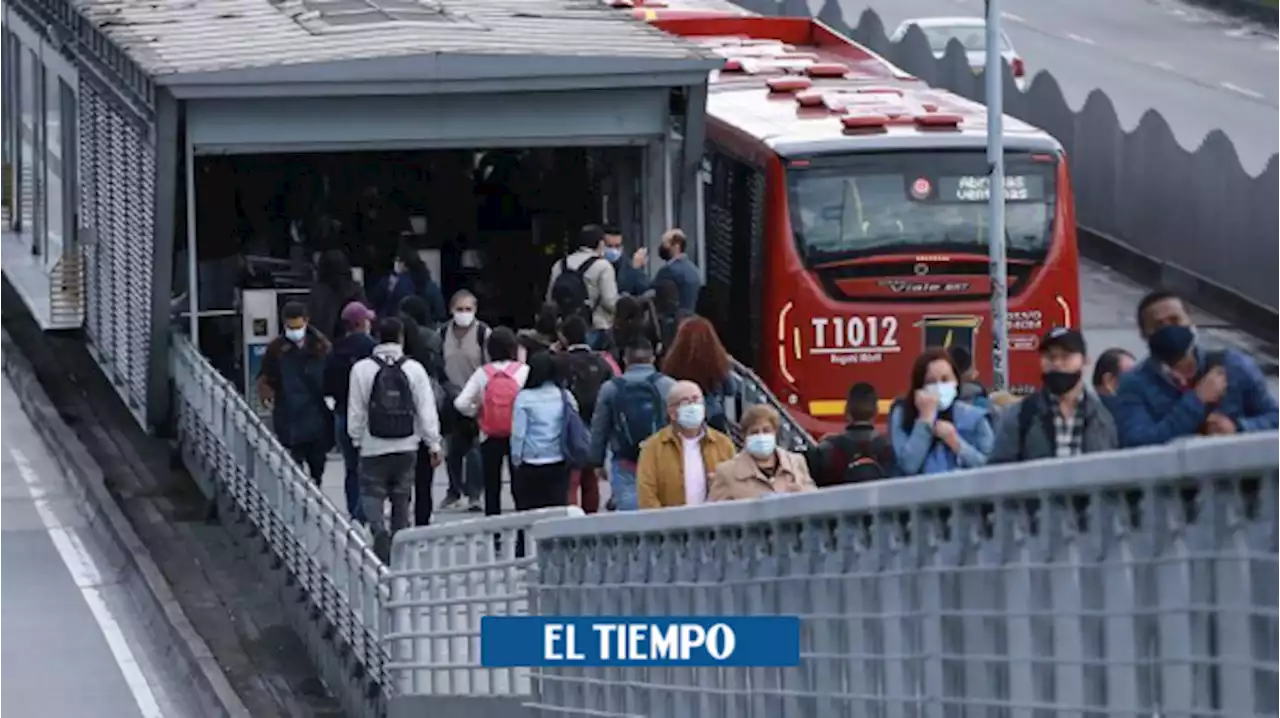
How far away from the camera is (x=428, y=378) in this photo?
17344 mm

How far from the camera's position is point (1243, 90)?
42.3m

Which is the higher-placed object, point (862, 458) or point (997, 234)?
point (862, 458)

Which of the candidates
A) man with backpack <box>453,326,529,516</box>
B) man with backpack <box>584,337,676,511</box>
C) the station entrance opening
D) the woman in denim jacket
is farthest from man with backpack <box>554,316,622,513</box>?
the station entrance opening

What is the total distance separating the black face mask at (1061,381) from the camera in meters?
10.9

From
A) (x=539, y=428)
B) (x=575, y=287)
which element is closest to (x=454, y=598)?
(x=539, y=428)

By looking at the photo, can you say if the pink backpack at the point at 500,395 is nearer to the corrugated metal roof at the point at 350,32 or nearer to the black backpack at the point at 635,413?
the black backpack at the point at 635,413

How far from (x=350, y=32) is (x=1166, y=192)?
38.6 ft

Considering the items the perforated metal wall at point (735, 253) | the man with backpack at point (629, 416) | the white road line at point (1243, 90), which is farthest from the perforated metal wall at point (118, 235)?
the white road line at point (1243, 90)

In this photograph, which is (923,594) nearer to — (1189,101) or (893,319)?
(893,319)

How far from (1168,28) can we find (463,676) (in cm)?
3664

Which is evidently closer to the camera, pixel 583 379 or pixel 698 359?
pixel 698 359

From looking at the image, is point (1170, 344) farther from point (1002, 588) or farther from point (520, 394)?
point (520, 394)

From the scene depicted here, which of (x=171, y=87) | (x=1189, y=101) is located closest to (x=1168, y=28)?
(x=1189, y=101)

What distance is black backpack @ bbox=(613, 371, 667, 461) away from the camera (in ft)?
50.1
